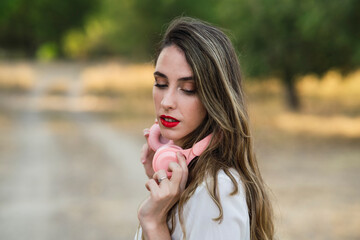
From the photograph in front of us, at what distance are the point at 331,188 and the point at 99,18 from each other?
3778 centimetres

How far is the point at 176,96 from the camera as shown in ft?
5.62

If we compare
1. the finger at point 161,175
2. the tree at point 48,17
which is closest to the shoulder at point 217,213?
the finger at point 161,175

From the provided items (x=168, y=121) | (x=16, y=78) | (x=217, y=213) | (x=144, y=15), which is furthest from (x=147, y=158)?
(x=16, y=78)

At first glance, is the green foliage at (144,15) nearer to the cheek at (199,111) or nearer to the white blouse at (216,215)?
the cheek at (199,111)

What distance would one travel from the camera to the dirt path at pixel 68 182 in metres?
7.34

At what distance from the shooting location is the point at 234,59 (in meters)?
1.77

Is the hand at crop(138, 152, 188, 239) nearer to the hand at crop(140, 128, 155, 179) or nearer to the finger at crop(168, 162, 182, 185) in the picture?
the finger at crop(168, 162, 182, 185)

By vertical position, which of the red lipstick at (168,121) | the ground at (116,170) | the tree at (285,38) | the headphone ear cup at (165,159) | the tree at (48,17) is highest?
the tree at (48,17)

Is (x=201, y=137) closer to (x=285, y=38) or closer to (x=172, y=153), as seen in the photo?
(x=172, y=153)

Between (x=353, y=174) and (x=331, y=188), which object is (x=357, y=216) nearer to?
(x=331, y=188)

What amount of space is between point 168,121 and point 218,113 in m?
0.17

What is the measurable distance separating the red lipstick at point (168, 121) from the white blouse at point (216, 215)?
24 centimetres

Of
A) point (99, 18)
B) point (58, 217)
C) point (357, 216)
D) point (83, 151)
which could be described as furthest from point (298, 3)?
point (99, 18)

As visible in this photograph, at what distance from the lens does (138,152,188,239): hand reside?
5.38 ft
